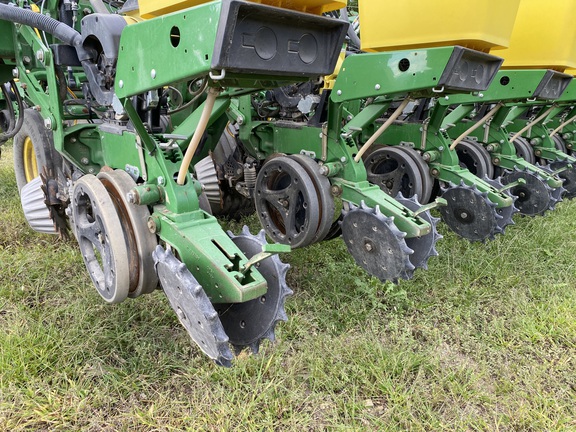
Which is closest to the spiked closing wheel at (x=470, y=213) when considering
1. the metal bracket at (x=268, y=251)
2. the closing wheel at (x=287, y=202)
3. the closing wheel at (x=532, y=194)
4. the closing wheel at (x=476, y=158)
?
the closing wheel at (x=532, y=194)

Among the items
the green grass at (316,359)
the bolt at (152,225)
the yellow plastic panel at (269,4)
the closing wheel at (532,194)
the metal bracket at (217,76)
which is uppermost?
the yellow plastic panel at (269,4)

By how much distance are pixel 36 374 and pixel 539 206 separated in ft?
12.6

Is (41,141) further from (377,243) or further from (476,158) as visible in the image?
(476,158)

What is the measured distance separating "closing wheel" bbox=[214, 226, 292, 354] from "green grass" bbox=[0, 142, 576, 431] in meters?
0.25

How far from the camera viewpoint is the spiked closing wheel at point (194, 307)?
1.46m

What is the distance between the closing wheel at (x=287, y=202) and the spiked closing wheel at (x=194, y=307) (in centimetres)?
124

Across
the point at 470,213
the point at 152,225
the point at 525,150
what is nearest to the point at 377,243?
the point at 470,213

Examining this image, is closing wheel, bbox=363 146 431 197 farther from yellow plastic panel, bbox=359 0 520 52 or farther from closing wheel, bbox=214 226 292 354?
closing wheel, bbox=214 226 292 354

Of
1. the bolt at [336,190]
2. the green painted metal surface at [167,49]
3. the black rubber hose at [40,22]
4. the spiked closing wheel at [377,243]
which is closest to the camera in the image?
the green painted metal surface at [167,49]

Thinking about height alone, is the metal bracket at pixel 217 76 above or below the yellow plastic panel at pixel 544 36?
below

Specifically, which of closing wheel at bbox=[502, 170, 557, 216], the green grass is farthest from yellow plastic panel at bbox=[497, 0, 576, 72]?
the green grass

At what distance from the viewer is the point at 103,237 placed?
190cm

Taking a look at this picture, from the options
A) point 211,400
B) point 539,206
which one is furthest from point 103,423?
point 539,206

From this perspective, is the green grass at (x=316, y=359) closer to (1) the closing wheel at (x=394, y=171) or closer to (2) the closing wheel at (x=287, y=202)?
(2) the closing wheel at (x=287, y=202)
